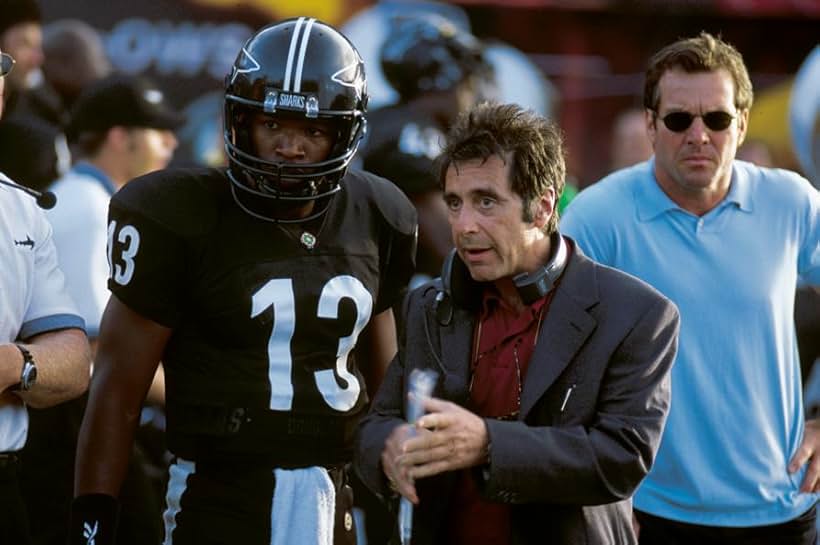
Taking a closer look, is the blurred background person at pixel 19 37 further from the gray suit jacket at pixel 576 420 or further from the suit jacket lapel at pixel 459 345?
the gray suit jacket at pixel 576 420

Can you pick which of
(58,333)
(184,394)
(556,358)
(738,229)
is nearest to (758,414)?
(738,229)

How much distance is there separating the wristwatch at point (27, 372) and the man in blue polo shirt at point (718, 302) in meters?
1.60

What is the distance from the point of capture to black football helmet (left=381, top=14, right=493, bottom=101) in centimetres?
699

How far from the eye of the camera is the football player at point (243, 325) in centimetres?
370

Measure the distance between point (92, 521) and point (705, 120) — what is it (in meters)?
2.04

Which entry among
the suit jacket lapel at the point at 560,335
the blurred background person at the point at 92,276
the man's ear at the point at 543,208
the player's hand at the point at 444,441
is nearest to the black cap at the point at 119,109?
the blurred background person at the point at 92,276

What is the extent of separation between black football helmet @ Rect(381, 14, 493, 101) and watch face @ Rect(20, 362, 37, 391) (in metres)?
3.81

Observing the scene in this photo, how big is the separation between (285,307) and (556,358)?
810 millimetres

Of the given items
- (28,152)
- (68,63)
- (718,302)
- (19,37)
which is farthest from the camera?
(68,63)

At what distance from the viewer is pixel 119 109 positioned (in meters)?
6.03

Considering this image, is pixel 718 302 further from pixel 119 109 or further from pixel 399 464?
pixel 119 109

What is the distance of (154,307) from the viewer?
3664 millimetres

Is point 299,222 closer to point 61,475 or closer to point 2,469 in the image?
point 2,469

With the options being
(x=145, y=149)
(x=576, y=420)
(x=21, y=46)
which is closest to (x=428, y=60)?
(x=145, y=149)
